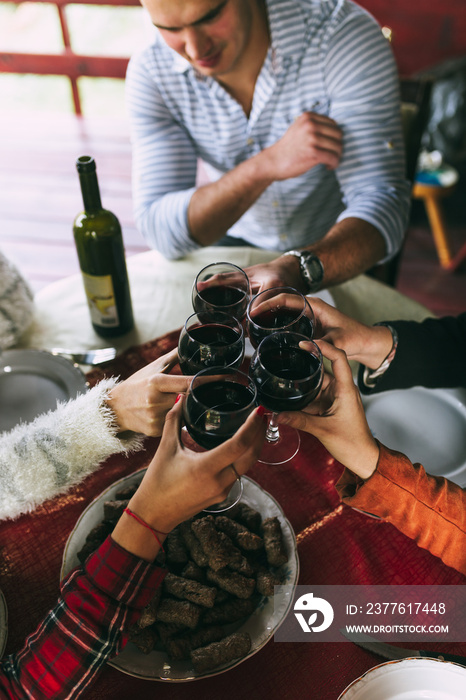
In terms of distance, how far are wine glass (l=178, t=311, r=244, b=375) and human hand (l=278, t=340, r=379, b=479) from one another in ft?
0.40

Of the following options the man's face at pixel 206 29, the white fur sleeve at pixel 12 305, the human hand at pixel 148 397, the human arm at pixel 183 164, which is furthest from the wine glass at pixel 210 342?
the man's face at pixel 206 29

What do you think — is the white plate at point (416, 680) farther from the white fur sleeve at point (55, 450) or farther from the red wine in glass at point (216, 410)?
the white fur sleeve at point (55, 450)

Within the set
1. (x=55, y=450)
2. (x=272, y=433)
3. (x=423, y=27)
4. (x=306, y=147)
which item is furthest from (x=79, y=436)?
(x=423, y=27)

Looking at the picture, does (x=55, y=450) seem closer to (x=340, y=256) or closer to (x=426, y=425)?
(x=426, y=425)

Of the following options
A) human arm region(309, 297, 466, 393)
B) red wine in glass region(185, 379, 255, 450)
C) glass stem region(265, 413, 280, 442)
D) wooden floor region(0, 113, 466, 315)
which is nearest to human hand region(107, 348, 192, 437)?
red wine in glass region(185, 379, 255, 450)

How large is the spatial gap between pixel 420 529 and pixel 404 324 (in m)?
0.46

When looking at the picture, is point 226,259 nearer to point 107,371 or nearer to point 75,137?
point 107,371

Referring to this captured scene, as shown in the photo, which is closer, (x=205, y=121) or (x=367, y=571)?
(x=367, y=571)

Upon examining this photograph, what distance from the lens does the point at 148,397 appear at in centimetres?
97

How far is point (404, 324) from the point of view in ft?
3.87

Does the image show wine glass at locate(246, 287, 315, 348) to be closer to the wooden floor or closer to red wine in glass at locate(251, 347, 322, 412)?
red wine in glass at locate(251, 347, 322, 412)

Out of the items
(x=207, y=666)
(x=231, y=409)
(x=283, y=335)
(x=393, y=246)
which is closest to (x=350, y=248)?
(x=393, y=246)

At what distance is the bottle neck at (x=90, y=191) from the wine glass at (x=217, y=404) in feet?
1.76

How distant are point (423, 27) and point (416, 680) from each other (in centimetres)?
429
